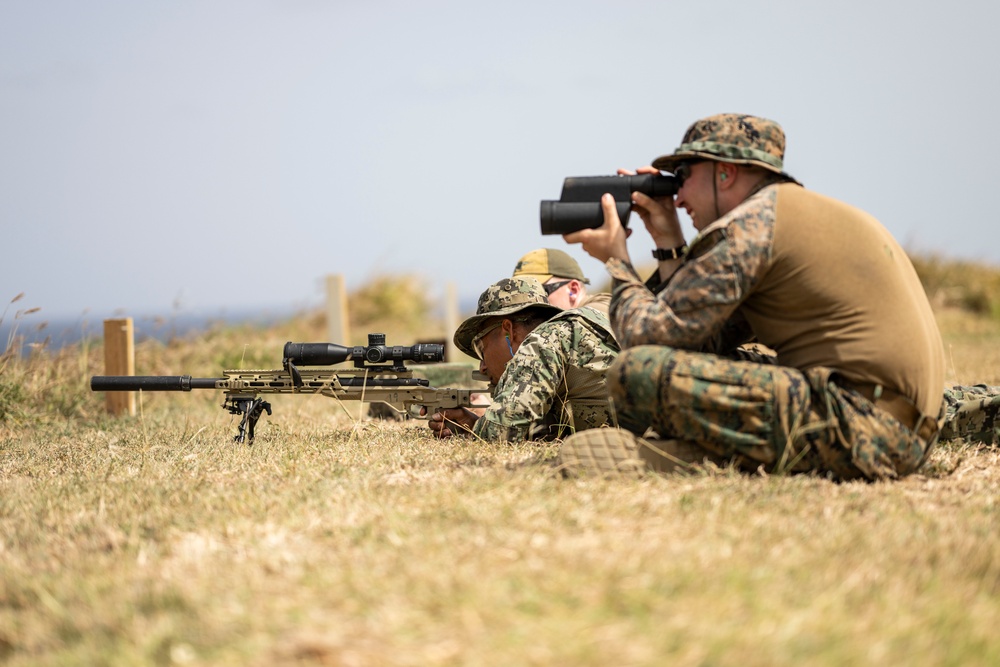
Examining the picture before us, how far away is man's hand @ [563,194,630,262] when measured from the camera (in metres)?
4.20

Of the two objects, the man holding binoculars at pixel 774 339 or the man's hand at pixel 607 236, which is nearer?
the man holding binoculars at pixel 774 339

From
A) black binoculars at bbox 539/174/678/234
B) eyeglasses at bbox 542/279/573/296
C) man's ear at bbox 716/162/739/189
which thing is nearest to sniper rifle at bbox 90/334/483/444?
eyeglasses at bbox 542/279/573/296

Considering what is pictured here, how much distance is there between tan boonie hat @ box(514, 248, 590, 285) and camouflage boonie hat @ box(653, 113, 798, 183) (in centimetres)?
290

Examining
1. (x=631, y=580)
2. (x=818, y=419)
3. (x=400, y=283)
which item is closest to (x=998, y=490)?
(x=818, y=419)

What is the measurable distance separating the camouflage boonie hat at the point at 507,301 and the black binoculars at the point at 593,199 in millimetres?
1534

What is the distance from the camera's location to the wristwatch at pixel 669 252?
425 cm

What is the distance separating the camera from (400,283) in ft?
65.5

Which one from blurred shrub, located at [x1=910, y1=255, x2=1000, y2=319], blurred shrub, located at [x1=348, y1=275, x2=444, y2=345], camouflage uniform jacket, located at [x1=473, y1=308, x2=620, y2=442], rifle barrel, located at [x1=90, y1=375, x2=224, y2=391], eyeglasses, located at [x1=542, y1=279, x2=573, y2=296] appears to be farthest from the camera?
blurred shrub, located at [x1=910, y1=255, x2=1000, y2=319]

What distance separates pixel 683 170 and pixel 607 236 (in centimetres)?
46

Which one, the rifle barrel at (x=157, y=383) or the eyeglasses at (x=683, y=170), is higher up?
the eyeglasses at (x=683, y=170)

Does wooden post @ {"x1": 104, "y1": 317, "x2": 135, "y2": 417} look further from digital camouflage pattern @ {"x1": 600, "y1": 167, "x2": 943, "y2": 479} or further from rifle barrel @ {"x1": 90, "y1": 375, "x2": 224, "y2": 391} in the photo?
digital camouflage pattern @ {"x1": 600, "y1": 167, "x2": 943, "y2": 479}

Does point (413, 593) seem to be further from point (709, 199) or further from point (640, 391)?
point (709, 199)

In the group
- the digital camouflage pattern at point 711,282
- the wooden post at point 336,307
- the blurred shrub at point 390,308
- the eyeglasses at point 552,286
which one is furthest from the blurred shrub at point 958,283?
the digital camouflage pattern at point 711,282

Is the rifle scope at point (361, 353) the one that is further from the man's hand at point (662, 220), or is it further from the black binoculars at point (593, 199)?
the man's hand at point (662, 220)
